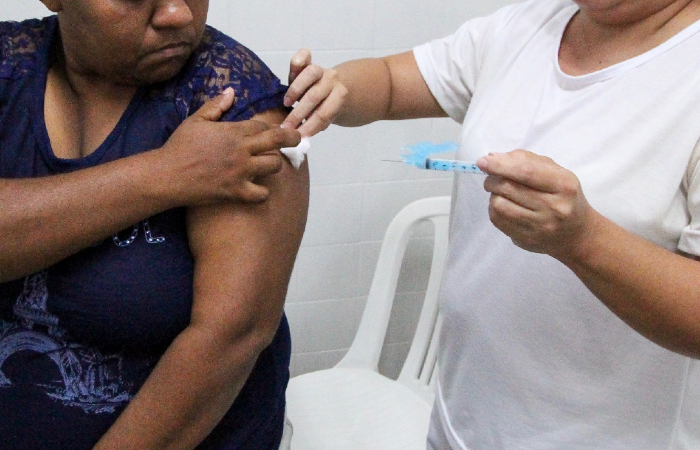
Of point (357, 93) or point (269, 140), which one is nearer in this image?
point (269, 140)

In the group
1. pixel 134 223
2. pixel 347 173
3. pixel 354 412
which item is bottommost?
pixel 354 412

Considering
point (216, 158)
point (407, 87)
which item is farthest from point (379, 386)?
point (216, 158)

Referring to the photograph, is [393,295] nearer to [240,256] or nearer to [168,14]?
[240,256]

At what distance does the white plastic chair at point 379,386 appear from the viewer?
1478 millimetres

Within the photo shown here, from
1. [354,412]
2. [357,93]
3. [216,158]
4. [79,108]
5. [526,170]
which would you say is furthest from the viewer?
[354,412]

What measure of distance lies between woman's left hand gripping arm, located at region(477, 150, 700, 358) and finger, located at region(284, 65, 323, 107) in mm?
316

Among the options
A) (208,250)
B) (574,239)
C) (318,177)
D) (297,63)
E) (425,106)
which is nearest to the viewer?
(574,239)

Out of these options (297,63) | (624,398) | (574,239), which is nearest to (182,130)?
(297,63)

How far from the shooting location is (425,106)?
1.17 metres

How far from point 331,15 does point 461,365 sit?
95 centimetres

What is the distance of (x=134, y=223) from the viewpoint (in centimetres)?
80

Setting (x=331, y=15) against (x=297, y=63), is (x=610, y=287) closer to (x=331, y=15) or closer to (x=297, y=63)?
(x=297, y=63)

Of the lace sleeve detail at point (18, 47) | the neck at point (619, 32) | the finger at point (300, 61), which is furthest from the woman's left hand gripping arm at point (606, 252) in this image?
the lace sleeve detail at point (18, 47)

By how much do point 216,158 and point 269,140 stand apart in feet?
0.22
